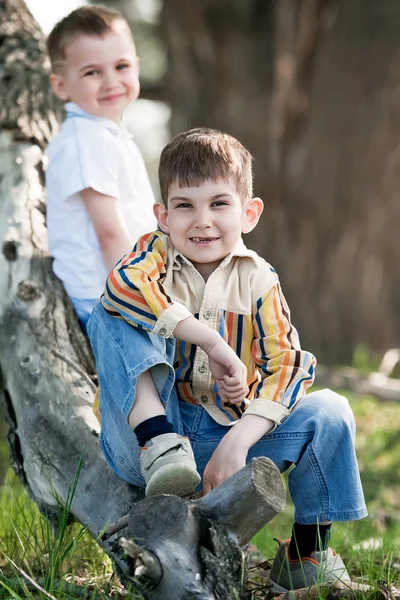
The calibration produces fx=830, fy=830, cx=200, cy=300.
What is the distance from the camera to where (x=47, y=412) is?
3.05 meters

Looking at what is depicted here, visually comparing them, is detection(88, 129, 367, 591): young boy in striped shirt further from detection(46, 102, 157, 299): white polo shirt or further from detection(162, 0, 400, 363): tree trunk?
detection(162, 0, 400, 363): tree trunk

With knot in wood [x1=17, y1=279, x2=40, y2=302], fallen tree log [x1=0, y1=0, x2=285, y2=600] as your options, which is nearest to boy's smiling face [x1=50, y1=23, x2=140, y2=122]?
fallen tree log [x1=0, y1=0, x2=285, y2=600]

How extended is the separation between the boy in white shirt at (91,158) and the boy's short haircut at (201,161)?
0.93 m

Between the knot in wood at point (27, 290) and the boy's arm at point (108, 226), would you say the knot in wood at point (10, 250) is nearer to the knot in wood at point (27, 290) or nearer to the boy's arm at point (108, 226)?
the knot in wood at point (27, 290)

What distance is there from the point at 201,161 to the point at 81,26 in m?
1.45

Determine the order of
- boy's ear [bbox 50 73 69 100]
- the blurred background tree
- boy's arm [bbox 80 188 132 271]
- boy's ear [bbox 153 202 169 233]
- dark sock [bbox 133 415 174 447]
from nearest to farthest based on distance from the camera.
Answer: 1. dark sock [bbox 133 415 174 447]
2. boy's ear [bbox 153 202 169 233]
3. boy's arm [bbox 80 188 132 271]
4. boy's ear [bbox 50 73 69 100]
5. the blurred background tree

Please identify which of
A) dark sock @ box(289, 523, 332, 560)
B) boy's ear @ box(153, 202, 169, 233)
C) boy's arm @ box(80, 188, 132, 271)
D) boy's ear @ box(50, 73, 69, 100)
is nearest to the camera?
dark sock @ box(289, 523, 332, 560)

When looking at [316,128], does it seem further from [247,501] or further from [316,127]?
[247,501]

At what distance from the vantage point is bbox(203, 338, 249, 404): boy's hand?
7.63 ft

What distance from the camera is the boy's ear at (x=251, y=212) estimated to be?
2.62 metres

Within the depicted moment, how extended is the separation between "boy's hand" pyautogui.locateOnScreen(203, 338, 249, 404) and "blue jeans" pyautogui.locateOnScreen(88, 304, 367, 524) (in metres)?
0.13

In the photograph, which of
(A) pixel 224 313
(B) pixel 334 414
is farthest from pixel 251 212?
(B) pixel 334 414

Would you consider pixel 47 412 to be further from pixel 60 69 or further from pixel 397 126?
pixel 397 126

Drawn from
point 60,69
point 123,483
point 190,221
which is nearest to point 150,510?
point 123,483
